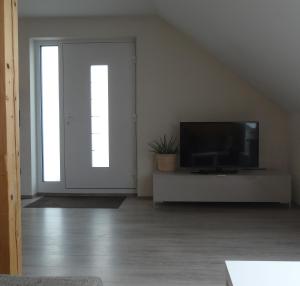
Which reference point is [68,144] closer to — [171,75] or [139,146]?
[139,146]

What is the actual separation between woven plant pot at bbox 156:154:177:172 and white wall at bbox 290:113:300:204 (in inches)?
58.7

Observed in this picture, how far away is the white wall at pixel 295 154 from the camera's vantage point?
15.2 feet

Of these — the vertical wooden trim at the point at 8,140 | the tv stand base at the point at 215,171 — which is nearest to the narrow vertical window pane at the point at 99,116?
the tv stand base at the point at 215,171

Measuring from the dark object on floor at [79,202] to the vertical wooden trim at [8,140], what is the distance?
9.11ft

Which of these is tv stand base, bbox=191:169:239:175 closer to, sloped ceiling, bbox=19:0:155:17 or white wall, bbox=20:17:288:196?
white wall, bbox=20:17:288:196

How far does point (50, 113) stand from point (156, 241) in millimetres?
2805

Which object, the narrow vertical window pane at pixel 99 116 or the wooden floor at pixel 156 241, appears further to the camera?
the narrow vertical window pane at pixel 99 116

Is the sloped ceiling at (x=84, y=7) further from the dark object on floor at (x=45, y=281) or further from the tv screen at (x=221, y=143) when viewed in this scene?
the dark object on floor at (x=45, y=281)

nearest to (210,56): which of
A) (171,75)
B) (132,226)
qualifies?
(171,75)

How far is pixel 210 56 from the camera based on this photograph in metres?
5.05

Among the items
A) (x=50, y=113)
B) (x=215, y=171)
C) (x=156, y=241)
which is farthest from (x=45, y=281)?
(x=50, y=113)

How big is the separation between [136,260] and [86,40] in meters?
3.35

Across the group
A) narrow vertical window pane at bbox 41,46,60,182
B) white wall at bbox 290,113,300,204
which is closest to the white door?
narrow vertical window pane at bbox 41,46,60,182

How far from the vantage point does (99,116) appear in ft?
17.4
